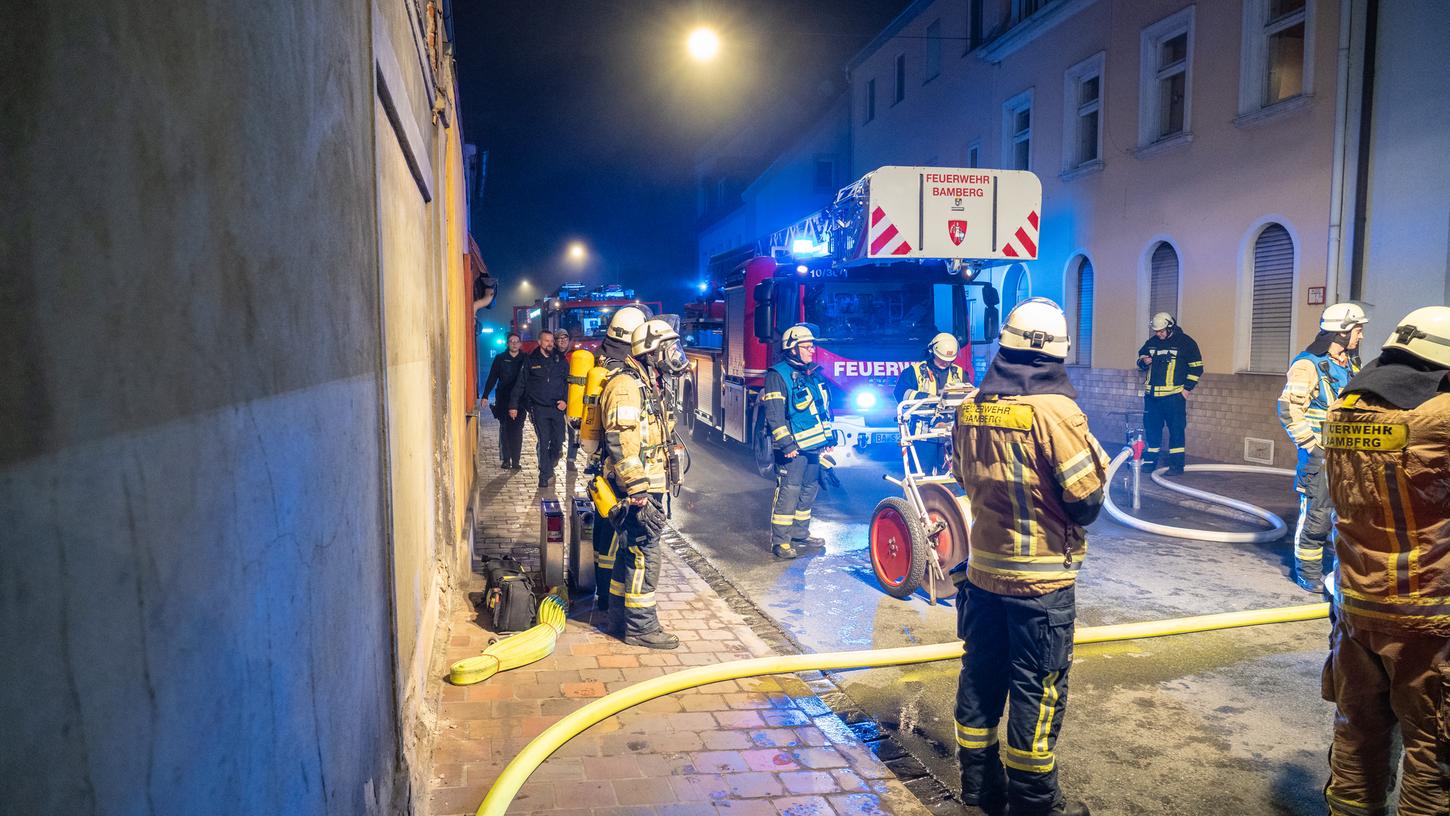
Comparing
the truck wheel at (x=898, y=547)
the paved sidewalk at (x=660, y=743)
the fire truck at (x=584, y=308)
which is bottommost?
the paved sidewalk at (x=660, y=743)

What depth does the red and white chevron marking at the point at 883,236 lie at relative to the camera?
10.2 meters

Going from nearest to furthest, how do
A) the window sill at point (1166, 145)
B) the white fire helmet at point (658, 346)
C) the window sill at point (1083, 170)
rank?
→ the white fire helmet at point (658, 346)
the window sill at point (1166, 145)
the window sill at point (1083, 170)

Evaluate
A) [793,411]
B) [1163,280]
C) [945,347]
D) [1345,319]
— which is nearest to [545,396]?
[793,411]

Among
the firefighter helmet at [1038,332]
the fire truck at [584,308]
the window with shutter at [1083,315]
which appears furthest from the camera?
the fire truck at [584,308]

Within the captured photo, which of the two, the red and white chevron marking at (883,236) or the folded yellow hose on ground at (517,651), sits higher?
the red and white chevron marking at (883,236)

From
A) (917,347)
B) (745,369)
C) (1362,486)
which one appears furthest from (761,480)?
(1362,486)

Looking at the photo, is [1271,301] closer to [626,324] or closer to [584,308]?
[626,324]

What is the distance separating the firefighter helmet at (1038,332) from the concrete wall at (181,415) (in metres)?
2.48

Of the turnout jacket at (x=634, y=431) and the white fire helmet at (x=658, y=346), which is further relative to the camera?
the white fire helmet at (x=658, y=346)

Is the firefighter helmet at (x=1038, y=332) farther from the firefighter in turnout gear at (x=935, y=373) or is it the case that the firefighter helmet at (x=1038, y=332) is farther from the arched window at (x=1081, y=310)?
the arched window at (x=1081, y=310)

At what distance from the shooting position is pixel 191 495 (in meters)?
1.24

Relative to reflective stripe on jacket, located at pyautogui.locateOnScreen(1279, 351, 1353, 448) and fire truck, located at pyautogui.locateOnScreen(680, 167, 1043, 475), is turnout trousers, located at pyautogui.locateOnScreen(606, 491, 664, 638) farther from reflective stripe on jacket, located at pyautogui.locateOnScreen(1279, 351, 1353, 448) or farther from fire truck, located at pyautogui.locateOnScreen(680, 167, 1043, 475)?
reflective stripe on jacket, located at pyautogui.locateOnScreen(1279, 351, 1353, 448)

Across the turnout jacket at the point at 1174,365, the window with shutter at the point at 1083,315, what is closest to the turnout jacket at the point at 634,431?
the turnout jacket at the point at 1174,365

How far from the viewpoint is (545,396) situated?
39.3ft
